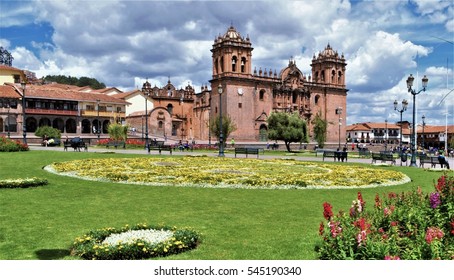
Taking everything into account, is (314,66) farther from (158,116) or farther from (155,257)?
(155,257)

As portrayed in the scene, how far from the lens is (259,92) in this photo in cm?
7388

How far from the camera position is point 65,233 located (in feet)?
26.0

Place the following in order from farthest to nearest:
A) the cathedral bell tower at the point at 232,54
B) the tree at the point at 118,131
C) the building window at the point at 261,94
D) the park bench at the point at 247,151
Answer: the building window at the point at 261,94 → the cathedral bell tower at the point at 232,54 → the tree at the point at 118,131 → the park bench at the point at 247,151

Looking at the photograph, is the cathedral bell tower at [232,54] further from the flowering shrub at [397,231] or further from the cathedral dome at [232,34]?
the flowering shrub at [397,231]

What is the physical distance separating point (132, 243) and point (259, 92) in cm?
6833

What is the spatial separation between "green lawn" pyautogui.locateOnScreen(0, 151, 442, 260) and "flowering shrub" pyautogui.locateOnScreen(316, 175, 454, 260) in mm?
890

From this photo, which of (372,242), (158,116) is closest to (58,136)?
(158,116)

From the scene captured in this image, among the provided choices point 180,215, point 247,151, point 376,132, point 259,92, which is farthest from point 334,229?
point 376,132

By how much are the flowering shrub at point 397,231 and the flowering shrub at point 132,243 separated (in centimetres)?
225

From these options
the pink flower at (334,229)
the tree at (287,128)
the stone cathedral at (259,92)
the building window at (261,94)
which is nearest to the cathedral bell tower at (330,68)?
the stone cathedral at (259,92)

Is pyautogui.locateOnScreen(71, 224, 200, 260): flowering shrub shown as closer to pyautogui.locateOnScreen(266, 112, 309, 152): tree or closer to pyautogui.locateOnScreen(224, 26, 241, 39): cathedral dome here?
pyautogui.locateOnScreen(266, 112, 309, 152): tree

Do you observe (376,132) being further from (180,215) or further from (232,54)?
(180,215)

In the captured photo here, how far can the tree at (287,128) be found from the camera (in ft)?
172

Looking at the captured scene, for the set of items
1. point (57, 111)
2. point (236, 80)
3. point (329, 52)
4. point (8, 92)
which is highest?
point (329, 52)
